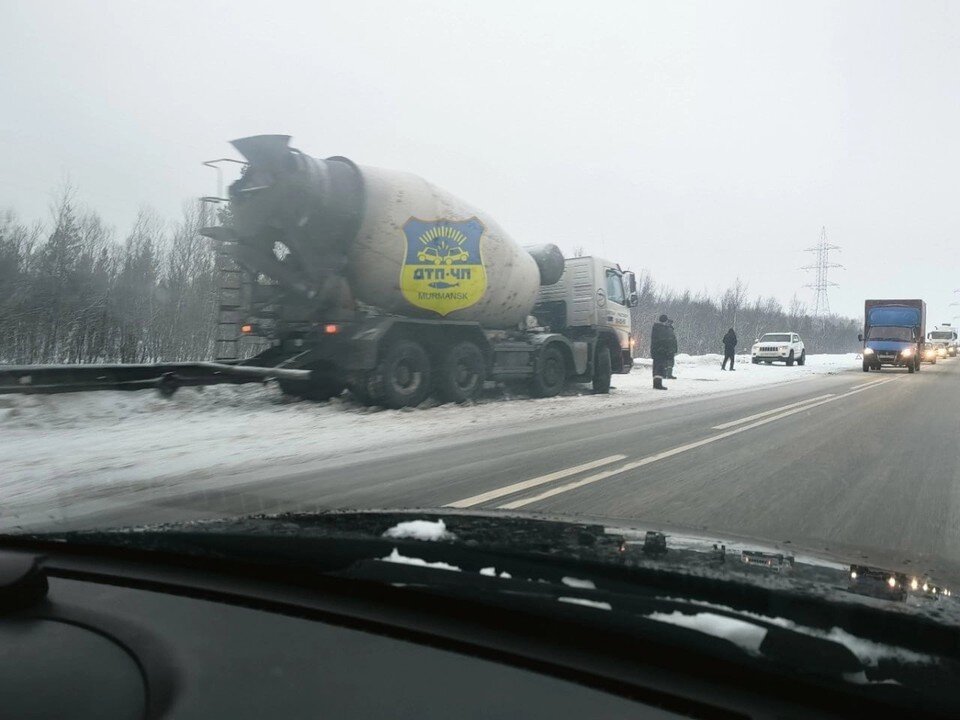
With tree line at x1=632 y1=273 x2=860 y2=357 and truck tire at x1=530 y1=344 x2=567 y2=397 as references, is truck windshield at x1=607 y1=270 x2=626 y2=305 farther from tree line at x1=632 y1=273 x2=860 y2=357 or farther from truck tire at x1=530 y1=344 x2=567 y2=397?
tree line at x1=632 y1=273 x2=860 y2=357

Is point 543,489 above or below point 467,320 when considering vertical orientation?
below

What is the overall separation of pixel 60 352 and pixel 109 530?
1649 centimetres

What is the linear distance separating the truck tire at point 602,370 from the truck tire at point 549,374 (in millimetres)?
1162

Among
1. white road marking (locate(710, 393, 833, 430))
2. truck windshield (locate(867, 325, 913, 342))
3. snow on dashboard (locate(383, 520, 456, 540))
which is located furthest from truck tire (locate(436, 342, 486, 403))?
truck windshield (locate(867, 325, 913, 342))

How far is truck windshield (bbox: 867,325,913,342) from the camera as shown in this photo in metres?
31.6

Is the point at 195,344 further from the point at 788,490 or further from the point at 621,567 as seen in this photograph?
the point at 621,567

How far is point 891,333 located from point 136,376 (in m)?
32.4

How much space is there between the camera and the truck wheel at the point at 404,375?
36.5ft

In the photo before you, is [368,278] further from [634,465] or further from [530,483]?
[530,483]

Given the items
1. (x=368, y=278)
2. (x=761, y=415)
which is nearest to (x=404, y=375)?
(x=368, y=278)

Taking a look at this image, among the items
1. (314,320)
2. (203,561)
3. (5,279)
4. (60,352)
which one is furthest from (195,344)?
(203,561)

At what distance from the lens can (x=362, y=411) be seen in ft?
37.5

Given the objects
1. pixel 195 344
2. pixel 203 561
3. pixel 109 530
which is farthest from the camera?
pixel 195 344

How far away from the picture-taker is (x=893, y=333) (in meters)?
32.0
